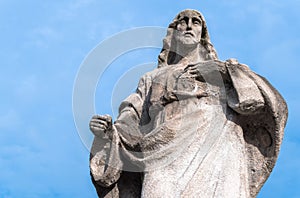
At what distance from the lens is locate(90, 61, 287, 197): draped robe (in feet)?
33.6

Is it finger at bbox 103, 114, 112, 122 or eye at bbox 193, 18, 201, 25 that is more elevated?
eye at bbox 193, 18, 201, 25

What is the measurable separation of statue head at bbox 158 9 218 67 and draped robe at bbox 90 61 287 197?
2.41ft

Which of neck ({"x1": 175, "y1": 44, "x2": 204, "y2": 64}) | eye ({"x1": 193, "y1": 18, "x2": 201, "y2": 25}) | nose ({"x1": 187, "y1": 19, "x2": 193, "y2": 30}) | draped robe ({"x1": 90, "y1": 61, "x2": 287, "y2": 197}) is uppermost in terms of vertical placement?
eye ({"x1": 193, "y1": 18, "x2": 201, "y2": 25})

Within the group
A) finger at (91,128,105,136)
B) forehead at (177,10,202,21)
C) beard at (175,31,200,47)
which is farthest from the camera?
forehead at (177,10,202,21)

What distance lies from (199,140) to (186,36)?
6.20 feet

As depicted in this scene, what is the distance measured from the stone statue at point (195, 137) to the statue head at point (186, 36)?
0.61m

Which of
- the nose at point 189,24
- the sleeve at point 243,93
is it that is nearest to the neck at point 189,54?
the nose at point 189,24

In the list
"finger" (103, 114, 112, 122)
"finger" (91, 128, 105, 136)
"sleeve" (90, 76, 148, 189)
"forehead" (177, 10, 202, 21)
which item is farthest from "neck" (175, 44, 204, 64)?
"finger" (91, 128, 105, 136)

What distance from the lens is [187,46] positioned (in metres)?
11.8

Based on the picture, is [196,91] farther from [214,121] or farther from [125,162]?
[125,162]

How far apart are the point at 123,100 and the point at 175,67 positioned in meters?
0.86

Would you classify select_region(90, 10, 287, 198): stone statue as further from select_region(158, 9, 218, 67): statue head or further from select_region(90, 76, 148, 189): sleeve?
select_region(158, 9, 218, 67): statue head

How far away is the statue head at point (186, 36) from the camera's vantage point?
11.8m

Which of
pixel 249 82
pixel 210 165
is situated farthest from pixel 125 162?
pixel 249 82
